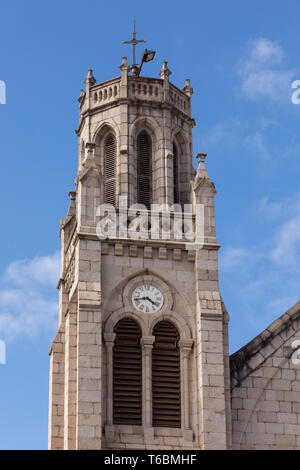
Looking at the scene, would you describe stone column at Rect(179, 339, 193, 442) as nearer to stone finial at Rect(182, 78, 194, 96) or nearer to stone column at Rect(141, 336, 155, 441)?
stone column at Rect(141, 336, 155, 441)

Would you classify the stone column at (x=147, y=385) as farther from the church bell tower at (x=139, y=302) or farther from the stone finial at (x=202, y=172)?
the stone finial at (x=202, y=172)

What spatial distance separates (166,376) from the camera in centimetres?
3972

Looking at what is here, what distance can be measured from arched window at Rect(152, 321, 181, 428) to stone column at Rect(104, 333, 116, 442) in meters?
1.32

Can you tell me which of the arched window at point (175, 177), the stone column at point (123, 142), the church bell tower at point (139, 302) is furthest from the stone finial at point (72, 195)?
the arched window at point (175, 177)

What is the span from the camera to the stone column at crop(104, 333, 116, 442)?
38.2 m

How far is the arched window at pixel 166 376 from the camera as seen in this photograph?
1542 inches

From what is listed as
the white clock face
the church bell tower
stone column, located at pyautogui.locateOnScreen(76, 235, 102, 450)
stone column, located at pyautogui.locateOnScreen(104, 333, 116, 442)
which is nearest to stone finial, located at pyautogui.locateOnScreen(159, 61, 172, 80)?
the church bell tower

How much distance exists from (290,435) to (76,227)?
895 centimetres

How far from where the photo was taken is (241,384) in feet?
133

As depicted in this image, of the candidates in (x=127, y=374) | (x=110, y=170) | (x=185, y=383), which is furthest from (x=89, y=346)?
(x=110, y=170)

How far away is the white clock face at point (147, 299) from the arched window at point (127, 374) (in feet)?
1.76
